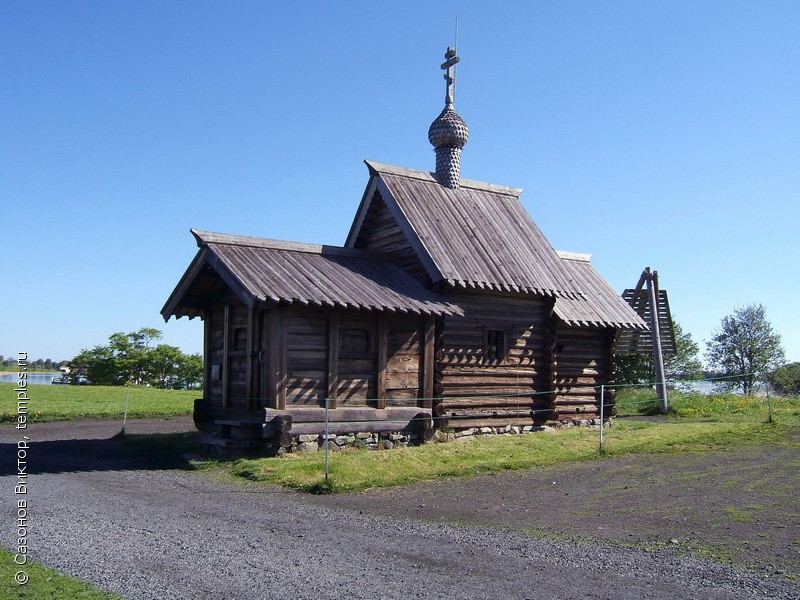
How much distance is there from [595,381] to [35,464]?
50.9 feet

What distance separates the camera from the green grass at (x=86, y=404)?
87.1ft

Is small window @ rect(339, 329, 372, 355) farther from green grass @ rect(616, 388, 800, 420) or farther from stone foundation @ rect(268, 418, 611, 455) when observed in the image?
green grass @ rect(616, 388, 800, 420)

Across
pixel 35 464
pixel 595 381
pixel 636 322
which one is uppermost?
pixel 636 322

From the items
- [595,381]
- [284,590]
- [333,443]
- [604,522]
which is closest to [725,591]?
[604,522]

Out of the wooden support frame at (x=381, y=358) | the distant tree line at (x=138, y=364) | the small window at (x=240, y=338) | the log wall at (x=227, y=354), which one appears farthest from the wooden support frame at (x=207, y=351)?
the distant tree line at (x=138, y=364)

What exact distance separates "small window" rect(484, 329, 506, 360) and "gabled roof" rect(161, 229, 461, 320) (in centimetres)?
241

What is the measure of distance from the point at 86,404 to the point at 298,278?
1768cm

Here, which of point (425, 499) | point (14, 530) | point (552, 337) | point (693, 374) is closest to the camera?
point (14, 530)

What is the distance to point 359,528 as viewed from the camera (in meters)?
10.1

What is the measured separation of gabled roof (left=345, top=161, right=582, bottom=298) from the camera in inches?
773

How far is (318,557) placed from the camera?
845cm

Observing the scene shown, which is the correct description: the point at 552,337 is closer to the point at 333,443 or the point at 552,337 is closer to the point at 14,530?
the point at 333,443

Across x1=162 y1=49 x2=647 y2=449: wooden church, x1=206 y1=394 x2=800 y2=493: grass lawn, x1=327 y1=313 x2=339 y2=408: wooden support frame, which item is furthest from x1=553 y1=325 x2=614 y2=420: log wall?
x1=327 y1=313 x2=339 y2=408: wooden support frame

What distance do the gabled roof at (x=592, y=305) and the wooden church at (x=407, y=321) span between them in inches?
2.8
